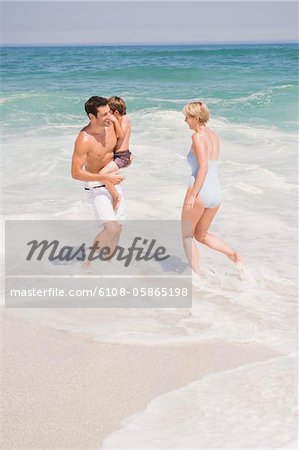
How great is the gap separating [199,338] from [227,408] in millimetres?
947

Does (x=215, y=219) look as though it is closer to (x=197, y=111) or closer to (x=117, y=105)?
(x=117, y=105)

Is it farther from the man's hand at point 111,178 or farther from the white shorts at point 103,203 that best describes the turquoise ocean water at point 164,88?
the man's hand at point 111,178

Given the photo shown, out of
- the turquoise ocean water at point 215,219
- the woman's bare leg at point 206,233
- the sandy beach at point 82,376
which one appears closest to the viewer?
the sandy beach at point 82,376

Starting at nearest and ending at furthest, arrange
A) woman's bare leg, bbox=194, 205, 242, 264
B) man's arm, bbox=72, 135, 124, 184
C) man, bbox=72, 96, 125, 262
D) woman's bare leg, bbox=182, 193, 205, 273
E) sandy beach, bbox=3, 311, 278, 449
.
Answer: sandy beach, bbox=3, 311, 278, 449
man, bbox=72, 96, 125, 262
man's arm, bbox=72, 135, 124, 184
woman's bare leg, bbox=182, 193, 205, 273
woman's bare leg, bbox=194, 205, 242, 264

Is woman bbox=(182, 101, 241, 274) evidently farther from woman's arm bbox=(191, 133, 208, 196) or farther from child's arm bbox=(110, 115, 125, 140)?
child's arm bbox=(110, 115, 125, 140)

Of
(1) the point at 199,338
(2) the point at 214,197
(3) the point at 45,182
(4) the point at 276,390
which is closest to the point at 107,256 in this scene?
(2) the point at 214,197

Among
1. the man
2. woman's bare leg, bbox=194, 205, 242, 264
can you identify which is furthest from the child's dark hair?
woman's bare leg, bbox=194, 205, 242, 264

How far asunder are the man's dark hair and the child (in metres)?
0.22

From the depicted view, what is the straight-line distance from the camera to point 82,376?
4.16 m

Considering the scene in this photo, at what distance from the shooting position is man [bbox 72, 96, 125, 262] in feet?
17.4

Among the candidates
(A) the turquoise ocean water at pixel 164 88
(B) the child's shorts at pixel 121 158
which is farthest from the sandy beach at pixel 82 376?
(A) the turquoise ocean water at pixel 164 88

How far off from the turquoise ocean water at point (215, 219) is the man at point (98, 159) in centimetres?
86

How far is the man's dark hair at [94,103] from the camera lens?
521 cm

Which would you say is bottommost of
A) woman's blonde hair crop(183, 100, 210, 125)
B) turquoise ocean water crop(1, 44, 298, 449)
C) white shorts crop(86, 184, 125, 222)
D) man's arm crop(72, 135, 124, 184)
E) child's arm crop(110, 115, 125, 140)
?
turquoise ocean water crop(1, 44, 298, 449)
